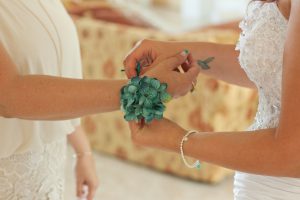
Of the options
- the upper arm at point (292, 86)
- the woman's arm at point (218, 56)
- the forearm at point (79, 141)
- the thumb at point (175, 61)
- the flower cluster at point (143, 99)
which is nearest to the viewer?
the upper arm at point (292, 86)

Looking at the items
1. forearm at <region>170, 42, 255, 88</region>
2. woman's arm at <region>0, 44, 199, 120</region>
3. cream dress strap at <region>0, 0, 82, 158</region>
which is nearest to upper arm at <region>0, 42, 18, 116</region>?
woman's arm at <region>0, 44, 199, 120</region>

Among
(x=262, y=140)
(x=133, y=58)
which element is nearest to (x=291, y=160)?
(x=262, y=140)

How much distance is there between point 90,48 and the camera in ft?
12.1

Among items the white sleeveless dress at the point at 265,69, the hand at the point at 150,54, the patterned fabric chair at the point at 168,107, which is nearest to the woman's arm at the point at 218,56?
the hand at the point at 150,54

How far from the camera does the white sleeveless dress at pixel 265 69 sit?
1.23 meters

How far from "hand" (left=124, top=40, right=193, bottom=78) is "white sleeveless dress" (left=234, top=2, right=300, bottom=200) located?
16 centimetres

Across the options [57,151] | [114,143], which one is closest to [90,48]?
[114,143]

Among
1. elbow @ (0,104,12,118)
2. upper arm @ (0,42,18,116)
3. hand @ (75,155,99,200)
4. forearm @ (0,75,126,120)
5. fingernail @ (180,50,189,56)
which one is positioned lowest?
hand @ (75,155,99,200)

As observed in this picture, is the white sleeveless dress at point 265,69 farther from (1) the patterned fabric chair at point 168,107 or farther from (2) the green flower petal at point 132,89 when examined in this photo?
(1) the patterned fabric chair at point 168,107

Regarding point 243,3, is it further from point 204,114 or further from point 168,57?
point 168,57

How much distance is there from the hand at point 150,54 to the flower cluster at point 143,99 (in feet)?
0.53

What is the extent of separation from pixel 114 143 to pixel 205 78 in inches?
33.3

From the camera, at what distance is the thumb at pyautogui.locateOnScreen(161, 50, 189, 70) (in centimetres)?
130

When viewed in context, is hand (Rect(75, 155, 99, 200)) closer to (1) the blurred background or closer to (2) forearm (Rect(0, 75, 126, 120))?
(2) forearm (Rect(0, 75, 126, 120))
